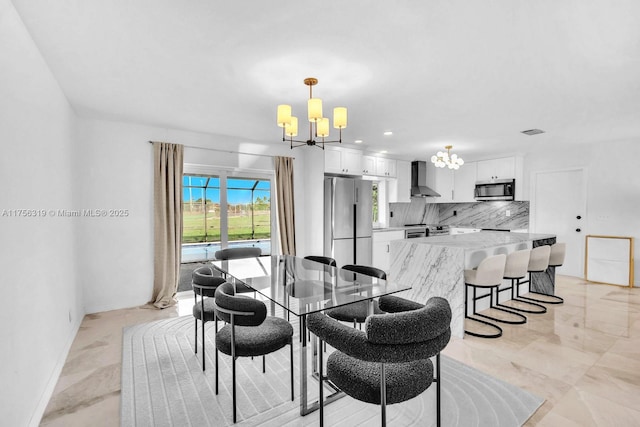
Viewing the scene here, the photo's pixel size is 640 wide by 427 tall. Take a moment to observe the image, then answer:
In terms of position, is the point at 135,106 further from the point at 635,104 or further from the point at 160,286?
the point at 635,104

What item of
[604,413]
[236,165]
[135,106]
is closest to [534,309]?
[604,413]

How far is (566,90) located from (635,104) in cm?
114

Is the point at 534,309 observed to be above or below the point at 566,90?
below

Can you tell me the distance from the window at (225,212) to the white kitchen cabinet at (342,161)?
1073 millimetres

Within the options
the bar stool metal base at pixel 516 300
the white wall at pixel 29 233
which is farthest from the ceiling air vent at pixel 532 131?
the white wall at pixel 29 233

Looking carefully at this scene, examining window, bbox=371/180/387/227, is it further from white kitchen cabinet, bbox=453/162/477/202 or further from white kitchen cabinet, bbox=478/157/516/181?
white kitchen cabinet, bbox=478/157/516/181

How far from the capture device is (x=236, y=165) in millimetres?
4844

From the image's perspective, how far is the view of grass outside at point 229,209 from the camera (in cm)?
469

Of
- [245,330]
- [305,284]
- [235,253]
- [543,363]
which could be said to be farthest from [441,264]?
[235,253]

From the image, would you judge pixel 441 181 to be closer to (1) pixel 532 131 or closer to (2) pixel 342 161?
(1) pixel 532 131

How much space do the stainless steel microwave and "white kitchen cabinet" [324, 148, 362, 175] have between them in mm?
2806

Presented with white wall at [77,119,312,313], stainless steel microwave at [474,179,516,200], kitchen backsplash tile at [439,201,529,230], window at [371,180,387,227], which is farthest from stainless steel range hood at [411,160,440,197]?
white wall at [77,119,312,313]

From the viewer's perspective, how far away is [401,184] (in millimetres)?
6602

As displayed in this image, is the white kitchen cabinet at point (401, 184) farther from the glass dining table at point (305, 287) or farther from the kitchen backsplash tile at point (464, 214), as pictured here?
the glass dining table at point (305, 287)
